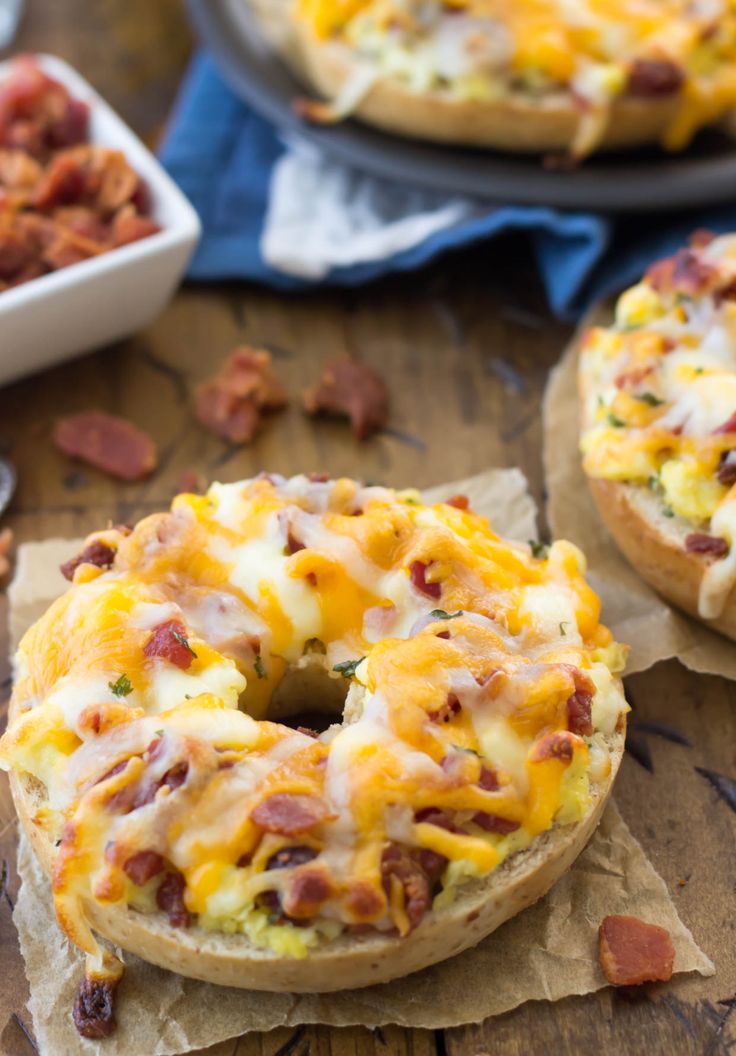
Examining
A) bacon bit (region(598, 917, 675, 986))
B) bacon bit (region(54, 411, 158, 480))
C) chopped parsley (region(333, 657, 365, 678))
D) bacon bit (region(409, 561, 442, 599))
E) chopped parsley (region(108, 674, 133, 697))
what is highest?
bacon bit (region(409, 561, 442, 599))

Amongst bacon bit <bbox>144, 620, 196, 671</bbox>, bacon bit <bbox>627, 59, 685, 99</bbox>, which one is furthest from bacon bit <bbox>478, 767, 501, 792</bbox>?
bacon bit <bbox>627, 59, 685, 99</bbox>

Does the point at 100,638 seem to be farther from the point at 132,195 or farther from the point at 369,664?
the point at 132,195

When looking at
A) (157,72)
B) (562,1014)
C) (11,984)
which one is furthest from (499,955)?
(157,72)

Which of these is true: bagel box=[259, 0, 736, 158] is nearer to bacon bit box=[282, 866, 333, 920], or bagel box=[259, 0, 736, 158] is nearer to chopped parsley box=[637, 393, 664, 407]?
chopped parsley box=[637, 393, 664, 407]

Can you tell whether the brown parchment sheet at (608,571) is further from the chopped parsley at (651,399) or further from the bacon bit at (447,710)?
the bacon bit at (447,710)

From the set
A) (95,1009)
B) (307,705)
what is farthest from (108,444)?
(95,1009)

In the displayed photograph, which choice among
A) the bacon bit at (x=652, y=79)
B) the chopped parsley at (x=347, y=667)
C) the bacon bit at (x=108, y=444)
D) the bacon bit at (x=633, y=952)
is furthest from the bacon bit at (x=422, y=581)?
the bacon bit at (x=652, y=79)
